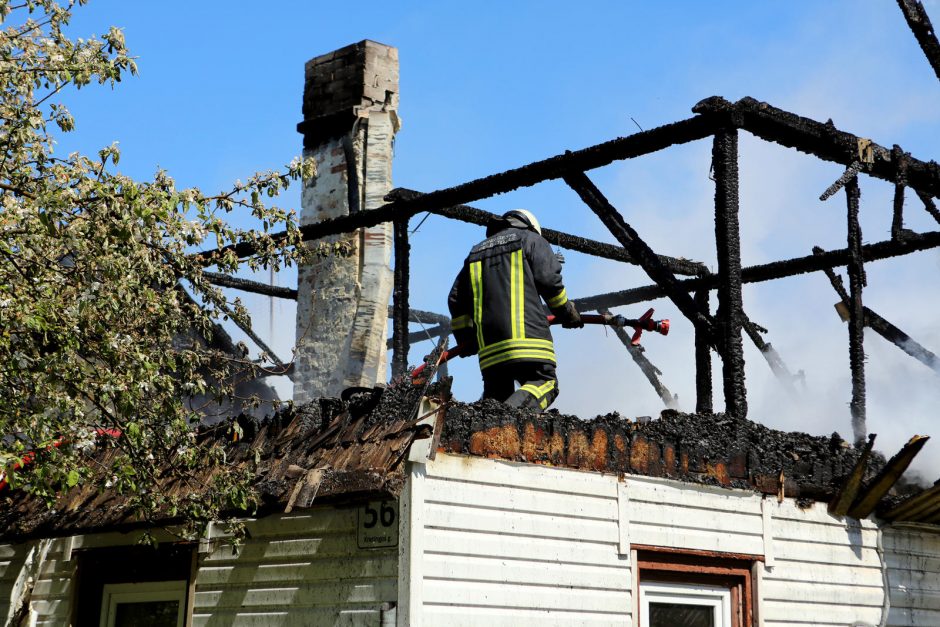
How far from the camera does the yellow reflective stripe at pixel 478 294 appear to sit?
8773 mm

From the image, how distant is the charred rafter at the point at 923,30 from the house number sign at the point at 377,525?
23.1ft

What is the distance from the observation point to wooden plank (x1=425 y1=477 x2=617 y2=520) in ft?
23.7

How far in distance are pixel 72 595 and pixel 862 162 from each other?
7.00m

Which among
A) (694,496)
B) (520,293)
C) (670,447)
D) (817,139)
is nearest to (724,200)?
(817,139)

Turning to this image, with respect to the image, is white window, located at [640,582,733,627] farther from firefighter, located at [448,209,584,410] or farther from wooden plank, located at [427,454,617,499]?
firefighter, located at [448,209,584,410]

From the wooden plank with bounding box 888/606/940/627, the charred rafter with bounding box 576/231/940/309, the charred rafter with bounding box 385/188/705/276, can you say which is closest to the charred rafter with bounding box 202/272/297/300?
the charred rafter with bounding box 385/188/705/276

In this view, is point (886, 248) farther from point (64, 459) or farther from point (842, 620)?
point (64, 459)

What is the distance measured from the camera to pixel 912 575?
30.6ft

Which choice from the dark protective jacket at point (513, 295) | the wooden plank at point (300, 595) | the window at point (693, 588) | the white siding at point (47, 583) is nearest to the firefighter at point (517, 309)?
the dark protective jacket at point (513, 295)

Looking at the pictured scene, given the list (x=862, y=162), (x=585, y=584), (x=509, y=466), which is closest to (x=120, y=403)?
(x=509, y=466)

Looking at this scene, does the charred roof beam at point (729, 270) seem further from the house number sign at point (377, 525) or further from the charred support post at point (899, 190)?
the house number sign at point (377, 525)

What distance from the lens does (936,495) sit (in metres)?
8.96

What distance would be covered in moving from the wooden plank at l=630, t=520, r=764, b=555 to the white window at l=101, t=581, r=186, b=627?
317 cm

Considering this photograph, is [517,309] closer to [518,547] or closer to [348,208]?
[518,547]
